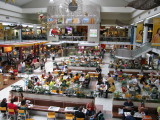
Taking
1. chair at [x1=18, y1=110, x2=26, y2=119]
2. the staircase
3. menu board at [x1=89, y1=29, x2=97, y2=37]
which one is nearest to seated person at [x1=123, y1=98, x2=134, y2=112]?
chair at [x1=18, y1=110, x2=26, y2=119]

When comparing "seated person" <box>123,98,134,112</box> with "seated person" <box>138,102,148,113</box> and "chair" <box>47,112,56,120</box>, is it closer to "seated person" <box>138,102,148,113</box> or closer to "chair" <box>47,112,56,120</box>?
"seated person" <box>138,102,148,113</box>

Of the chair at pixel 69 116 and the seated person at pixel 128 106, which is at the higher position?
the seated person at pixel 128 106

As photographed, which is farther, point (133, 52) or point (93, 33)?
point (93, 33)

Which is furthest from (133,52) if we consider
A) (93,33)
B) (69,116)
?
(69,116)

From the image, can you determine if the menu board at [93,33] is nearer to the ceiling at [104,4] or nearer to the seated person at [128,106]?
the ceiling at [104,4]

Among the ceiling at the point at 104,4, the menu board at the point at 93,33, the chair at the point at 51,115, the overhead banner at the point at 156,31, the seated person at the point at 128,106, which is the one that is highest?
the ceiling at the point at 104,4

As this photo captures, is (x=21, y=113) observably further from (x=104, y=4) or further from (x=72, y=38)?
(x=104, y=4)

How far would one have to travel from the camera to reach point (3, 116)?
9.52 m

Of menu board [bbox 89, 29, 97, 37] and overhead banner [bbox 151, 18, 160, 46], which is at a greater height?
menu board [bbox 89, 29, 97, 37]

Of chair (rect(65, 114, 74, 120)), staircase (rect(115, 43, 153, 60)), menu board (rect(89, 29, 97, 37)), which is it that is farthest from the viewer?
menu board (rect(89, 29, 97, 37))

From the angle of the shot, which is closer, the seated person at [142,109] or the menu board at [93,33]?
the seated person at [142,109]

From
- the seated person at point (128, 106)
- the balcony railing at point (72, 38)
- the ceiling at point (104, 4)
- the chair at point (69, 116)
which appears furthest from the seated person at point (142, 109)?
the ceiling at point (104, 4)

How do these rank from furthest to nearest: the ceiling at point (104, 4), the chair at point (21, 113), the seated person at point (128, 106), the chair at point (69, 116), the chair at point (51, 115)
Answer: the ceiling at point (104, 4) → the seated person at point (128, 106) → the chair at point (21, 113) → the chair at point (51, 115) → the chair at point (69, 116)

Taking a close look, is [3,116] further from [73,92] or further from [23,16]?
[23,16]
